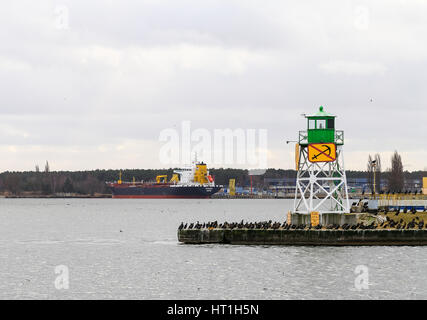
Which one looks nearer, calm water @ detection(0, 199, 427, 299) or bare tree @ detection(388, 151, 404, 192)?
calm water @ detection(0, 199, 427, 299)

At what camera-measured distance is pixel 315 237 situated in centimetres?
6531

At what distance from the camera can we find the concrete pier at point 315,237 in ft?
214

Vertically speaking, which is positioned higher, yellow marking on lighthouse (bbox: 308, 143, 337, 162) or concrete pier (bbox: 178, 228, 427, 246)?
yellow marking on lighthouse (bbox: 308, 143, 337, 162)

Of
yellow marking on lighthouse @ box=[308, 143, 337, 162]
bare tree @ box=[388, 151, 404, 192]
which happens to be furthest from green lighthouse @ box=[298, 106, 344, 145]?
bare tree @ box=[388, 151, 404, 192]

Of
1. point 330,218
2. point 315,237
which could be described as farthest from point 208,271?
point 330,218

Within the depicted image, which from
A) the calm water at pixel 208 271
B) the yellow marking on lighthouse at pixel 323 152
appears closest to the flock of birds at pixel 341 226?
the calm water at pixel 208 271

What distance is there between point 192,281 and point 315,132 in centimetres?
2240

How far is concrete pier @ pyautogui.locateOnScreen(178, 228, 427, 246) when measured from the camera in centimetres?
6531

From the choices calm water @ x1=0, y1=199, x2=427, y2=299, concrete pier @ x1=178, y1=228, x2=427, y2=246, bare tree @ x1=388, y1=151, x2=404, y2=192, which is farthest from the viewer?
bare tree @ x1=388, y1=151, x2=404, y2=192

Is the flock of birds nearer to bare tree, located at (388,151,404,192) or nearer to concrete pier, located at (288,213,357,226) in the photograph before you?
concrete pier, located at (288,213,357,226)

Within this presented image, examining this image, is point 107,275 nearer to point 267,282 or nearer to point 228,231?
point 267,282

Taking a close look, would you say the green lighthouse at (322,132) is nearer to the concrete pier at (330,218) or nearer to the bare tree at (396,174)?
the concrete pier at (330,218)

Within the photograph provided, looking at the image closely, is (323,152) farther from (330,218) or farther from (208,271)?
(208,271)
